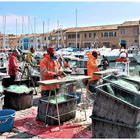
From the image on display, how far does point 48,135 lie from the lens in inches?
245

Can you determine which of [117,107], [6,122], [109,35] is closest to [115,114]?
[117,107]

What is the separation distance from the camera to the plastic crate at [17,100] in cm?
833

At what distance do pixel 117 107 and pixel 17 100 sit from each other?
4.04m

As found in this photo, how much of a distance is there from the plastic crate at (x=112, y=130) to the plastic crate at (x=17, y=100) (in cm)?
349

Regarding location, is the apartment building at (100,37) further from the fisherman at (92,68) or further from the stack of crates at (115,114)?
the stack of crates at (115,114)

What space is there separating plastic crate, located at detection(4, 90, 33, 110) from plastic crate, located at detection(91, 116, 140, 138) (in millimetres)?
Answer: 3490

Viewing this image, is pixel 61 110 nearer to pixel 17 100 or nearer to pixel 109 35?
pixel 17 100

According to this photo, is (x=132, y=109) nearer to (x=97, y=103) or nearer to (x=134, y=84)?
(x=97, y=103)

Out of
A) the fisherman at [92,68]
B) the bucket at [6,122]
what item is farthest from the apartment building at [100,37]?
the bucket at [6,122]

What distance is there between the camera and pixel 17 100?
8.31 meters

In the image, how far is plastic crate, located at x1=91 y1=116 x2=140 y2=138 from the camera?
4.84 metres

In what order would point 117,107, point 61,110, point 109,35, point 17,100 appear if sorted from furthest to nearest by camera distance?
point 109,35
point 17,100
point 61,110
point 117,107

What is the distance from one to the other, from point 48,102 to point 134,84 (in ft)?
6.65

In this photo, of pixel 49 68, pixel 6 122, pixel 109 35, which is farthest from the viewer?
pixel 109 35
